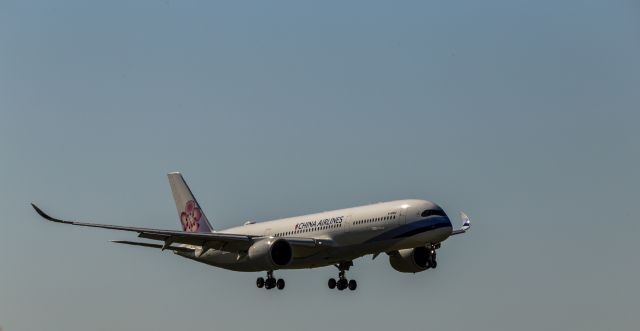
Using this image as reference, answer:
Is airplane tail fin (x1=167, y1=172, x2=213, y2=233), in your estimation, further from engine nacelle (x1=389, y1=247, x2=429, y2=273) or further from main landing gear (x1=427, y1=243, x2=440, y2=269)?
main landing gear (x1=427, y1=243, x2=440, y2=269)

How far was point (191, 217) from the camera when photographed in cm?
9594

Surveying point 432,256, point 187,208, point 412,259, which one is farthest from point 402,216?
point 187,208

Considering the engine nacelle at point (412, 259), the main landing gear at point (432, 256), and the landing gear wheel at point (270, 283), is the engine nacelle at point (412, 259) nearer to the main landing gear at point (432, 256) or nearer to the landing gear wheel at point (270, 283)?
the main landing gear at point (432, 256)

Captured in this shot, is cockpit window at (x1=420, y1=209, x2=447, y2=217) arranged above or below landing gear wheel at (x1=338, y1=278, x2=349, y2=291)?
above

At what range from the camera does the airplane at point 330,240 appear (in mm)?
77312

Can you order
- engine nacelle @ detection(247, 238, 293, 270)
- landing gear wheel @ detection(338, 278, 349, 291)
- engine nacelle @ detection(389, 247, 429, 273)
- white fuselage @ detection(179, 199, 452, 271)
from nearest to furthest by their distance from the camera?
white fuselage @ detection(179, 199, 452, 271) → engine nacelle @ detection(247, 238, 293, 270) → engine nacelle @ detection(389, 247, 429, 273) → landing gear wheel @ detection(338, 278, 349, 291)

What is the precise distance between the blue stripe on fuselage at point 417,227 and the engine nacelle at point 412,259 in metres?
4.83

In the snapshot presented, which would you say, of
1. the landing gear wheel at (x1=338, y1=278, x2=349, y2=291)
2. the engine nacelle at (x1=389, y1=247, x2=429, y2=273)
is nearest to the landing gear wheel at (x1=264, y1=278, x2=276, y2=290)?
the landing gear wheel at (x1=338, y1=278, x2=349, y2=291)

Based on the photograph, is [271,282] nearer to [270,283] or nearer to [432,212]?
[270,283]

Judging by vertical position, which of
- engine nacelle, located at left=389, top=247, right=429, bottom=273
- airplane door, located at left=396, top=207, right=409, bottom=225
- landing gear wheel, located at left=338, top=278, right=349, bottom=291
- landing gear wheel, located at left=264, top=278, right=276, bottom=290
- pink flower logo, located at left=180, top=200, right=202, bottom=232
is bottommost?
landing gear wheel, located at left=338, top=278, right=349, bottom=291

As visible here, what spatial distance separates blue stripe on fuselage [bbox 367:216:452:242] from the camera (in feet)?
252

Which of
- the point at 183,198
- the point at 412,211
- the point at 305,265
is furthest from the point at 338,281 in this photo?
the point at 183,198

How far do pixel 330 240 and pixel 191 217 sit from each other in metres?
18.7

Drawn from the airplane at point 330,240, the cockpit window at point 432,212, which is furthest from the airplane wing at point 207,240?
the cockpit window at point 432,212
